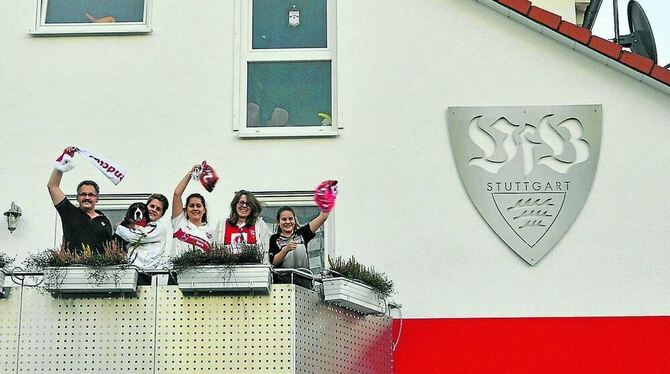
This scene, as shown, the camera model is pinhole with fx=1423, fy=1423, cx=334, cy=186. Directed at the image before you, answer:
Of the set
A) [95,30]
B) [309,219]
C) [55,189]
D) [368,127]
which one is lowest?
[309,219]

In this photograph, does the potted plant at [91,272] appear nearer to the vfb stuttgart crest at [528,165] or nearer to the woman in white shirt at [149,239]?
the woman in white shirt at [149,239]

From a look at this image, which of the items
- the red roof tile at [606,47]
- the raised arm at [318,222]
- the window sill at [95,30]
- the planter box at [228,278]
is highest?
→ the window sill at [95,30]

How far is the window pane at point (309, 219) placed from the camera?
15.0 metres

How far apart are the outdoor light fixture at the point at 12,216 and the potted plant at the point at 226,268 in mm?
3190

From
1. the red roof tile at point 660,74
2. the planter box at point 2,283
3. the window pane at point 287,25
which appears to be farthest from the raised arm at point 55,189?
the red roof tile at point 660,74

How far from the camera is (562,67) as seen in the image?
15.3 m

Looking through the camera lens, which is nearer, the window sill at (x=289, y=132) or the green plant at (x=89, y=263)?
the green plant at (x=89, y=263)

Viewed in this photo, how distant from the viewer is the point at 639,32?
57.3 ft

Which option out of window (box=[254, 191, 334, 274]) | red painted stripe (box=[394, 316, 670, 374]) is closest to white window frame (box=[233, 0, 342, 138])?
window (box=[254, 191, 334, 274])

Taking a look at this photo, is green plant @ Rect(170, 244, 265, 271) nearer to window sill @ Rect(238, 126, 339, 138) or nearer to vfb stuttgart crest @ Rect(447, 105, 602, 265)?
window sill @ Rect(238, 126, 339, 138)

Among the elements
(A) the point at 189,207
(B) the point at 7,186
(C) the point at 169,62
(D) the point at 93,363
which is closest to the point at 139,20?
(C) the point at 169,62

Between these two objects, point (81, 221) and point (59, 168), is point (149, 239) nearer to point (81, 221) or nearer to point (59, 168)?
point (81, 221)

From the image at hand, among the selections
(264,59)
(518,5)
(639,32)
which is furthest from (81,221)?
(639,32)

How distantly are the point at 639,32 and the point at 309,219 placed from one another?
5153 millimetres
